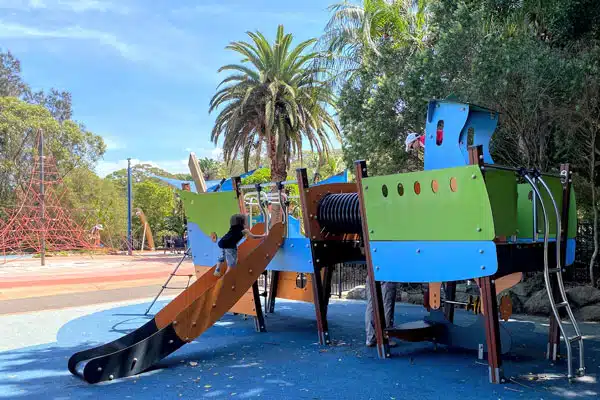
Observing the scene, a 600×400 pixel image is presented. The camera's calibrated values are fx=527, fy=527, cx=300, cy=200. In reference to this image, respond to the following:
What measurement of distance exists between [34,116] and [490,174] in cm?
4503

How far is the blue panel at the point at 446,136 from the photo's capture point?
19.8ft

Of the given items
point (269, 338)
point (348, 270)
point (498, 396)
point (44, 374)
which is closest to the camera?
point (498, 396)

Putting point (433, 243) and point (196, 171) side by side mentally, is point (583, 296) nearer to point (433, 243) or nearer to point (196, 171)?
point (433, 243)

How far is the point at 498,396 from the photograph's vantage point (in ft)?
16.0

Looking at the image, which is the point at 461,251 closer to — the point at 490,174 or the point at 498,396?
the point at 490,174

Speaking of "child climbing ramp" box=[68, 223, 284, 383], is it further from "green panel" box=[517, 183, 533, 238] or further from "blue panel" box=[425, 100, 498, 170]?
"green panel" box=[517, 183, 533, 238]

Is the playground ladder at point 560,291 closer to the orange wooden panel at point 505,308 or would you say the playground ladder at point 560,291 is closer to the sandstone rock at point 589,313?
the orange wooden panel at point 505,308

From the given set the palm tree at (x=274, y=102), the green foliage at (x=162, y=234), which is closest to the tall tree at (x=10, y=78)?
the green foliage at (x=162, y=234)

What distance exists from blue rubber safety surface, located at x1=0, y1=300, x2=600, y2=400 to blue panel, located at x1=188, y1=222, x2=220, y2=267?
1.38 meters

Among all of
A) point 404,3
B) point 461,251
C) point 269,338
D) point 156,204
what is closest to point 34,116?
point 156,204

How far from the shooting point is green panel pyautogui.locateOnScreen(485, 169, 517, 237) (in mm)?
5215

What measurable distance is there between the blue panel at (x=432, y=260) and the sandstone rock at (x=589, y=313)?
4782 millimetres

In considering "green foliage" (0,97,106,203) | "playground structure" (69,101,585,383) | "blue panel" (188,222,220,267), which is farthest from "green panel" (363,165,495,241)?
"green foliage" (0,97,106,203)

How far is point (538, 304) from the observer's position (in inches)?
382
